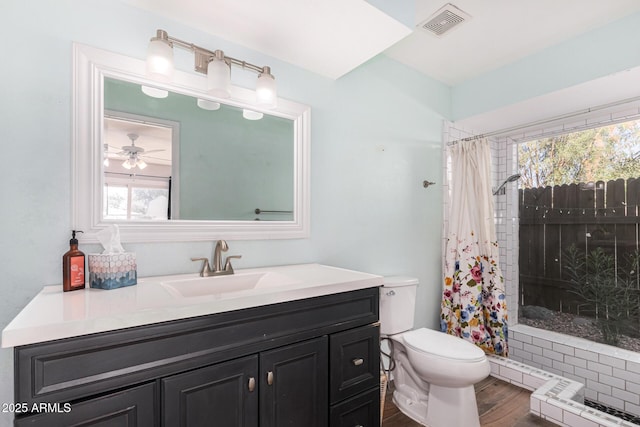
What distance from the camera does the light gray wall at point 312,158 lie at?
1190mm

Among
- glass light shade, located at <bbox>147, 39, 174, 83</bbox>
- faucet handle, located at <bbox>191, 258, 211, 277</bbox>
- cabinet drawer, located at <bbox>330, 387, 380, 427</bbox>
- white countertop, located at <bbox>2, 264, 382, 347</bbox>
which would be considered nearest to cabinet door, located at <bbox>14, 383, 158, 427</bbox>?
white countertop, located at <bbox>2, 264, 382, 347</bbox>

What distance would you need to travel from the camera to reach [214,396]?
1.04m

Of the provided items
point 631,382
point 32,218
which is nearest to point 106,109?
point 32,218

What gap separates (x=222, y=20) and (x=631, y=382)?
10.7ft

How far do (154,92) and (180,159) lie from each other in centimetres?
32

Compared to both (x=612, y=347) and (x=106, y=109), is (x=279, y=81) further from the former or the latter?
(x=612, y=347)

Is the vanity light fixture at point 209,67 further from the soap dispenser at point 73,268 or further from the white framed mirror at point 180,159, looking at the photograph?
the soap dispenser at point 73,268

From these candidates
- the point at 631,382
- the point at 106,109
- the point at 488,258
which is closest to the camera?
the point at 106,109

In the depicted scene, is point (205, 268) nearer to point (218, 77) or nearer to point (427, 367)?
point (218, 77)

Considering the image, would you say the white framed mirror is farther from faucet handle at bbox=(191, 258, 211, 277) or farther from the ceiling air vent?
the ceiling air vent

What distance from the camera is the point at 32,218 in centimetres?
121

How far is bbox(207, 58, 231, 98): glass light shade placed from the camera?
1.46 m

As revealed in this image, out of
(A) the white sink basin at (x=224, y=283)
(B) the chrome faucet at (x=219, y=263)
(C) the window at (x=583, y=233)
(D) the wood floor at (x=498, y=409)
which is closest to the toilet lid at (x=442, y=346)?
(D) the wood floor at (x=498, y=409)

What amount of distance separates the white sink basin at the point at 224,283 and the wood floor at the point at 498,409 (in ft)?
3.85
